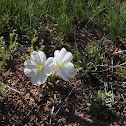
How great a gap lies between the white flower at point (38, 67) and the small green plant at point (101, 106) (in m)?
0.63

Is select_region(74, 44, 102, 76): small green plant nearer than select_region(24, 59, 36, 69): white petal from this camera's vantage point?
No

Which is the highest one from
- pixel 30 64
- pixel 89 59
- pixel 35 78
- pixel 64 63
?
pixel 89 59

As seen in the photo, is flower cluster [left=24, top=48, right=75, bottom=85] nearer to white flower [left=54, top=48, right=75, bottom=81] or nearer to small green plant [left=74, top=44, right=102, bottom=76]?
white flower [left=54, top=48, right=75, bottom=81]

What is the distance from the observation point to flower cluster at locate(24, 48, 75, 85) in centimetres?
186

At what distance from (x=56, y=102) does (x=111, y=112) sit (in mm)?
667

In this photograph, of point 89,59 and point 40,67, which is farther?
point 89,59

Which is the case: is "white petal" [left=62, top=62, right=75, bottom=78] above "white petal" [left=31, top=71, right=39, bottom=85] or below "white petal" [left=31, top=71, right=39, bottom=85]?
above

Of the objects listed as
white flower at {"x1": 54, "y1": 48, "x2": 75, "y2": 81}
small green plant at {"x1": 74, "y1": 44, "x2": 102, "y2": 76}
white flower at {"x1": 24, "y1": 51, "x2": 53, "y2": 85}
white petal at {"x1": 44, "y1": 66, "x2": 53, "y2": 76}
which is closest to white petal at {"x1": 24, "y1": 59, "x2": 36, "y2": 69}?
white flower at {"x1": 24, "y1": 51, "x2": 53, "y2": 85}

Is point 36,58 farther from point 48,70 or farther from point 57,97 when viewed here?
point 57,97

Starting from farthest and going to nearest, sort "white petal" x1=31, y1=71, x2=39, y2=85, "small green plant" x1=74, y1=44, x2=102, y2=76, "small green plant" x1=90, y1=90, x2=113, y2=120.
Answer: "small green plant" x1=74, y1=44, x2=102, y2=76, "small green plant" x1=90, y1=90, x2=113, y2=120, "white petal" x1=31, y1=71, x2=39, y2=85

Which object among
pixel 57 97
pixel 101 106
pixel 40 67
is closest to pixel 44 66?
pixel 40 67

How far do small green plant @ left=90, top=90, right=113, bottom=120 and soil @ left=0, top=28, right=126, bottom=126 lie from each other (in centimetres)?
5

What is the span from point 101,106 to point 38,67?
849mm

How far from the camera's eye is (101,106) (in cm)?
199
